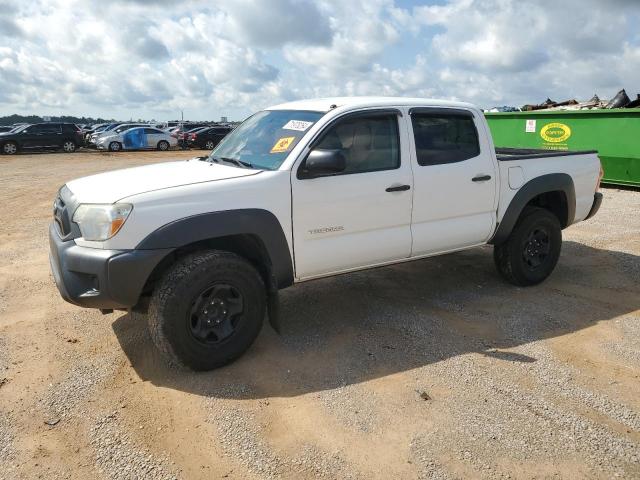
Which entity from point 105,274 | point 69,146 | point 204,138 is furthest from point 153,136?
point 105,274

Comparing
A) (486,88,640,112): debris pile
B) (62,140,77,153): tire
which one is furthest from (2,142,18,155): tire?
(486,88,640,112): debris pile

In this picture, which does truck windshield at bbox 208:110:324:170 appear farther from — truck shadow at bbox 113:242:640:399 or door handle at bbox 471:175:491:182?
door handle at bbox 471:175:491:182

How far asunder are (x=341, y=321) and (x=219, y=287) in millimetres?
1377

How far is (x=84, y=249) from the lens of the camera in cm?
347

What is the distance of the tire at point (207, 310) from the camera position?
353 centimetres

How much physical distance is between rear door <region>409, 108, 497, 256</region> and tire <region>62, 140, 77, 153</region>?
1092 inches

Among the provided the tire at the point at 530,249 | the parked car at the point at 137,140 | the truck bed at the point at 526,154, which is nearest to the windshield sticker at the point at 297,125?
the truck bed at the point at 526,154

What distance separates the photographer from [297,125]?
425cm

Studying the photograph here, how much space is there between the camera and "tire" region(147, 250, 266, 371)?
353 cm

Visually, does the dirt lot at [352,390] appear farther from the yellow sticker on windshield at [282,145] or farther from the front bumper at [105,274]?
the yellow sticker on windshield at [282,145]

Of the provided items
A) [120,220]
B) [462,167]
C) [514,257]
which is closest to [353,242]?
[462,167]

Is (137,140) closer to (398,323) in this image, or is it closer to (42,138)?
(42,138)

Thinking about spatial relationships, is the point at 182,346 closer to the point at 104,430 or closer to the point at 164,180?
the point at 104,430

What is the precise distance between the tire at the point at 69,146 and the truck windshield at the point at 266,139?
87.5 ft
